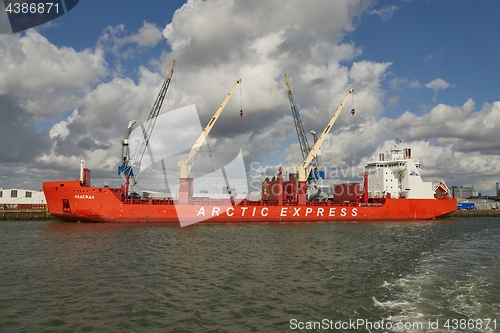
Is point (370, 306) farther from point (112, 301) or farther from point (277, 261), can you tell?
point (112, 301)

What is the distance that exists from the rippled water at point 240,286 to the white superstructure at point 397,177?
22.8 meters

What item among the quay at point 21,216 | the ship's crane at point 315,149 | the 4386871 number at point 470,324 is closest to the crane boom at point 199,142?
the ship's crane at point 315,149

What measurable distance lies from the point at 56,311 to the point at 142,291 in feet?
9.31

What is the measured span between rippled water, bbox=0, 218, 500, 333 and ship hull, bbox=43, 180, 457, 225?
10.6m

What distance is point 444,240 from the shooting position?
2536 centimetres

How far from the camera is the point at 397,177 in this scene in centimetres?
4634

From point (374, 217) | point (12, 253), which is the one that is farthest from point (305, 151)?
point (12, 253)

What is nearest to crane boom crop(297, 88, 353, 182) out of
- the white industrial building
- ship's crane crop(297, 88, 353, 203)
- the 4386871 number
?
ship's crane crop(297, 88, 353, 203)

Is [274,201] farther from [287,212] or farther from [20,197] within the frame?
[20,197]

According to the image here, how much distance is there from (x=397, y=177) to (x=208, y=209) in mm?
27999

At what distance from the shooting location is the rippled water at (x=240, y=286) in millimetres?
9414

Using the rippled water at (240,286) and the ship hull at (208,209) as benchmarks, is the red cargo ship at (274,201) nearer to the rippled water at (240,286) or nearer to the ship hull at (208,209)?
the ship hull at (208,209)

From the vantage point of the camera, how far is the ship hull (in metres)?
32.6

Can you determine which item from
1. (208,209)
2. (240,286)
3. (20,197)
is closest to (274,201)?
(208,209)
